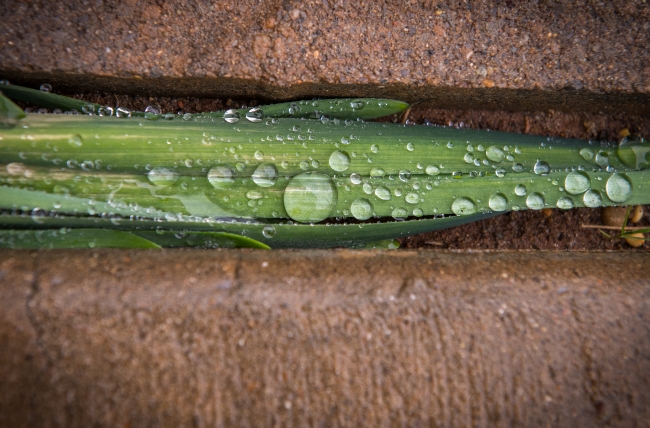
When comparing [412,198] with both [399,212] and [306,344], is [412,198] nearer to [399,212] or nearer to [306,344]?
[399,212]

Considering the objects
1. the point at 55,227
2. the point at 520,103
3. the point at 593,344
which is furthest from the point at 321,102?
the point at 593,344

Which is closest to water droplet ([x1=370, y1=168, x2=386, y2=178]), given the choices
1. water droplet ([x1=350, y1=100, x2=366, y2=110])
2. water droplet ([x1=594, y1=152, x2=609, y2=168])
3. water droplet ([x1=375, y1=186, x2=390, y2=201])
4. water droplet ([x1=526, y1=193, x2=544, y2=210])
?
water droplet ([x1=375, y1=186, x2=390, y2=201])

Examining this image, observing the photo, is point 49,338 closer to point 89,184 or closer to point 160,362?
point 160,362

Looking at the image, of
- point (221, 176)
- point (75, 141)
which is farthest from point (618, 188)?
point (75, 141)

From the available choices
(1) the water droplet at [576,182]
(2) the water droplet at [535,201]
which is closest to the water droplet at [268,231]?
(2) the water droplet at [535,201]

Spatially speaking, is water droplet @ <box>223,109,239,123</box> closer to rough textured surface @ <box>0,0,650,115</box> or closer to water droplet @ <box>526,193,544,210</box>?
rough textured surface @ <box>0,0,650,115</box>

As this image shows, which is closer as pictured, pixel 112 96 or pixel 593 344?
pixel 593 344

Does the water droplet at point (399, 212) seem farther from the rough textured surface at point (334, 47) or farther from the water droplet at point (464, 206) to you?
the rough textured surface at point (334, 47)
